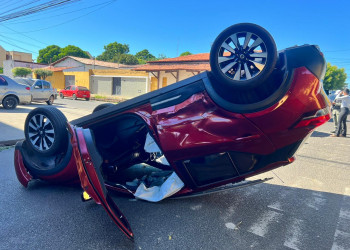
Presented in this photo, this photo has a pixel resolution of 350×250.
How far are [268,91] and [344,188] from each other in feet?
9.69

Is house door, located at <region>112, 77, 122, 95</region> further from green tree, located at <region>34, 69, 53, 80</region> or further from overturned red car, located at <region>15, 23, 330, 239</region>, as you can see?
overturned red car, located at <region>15, 23, 330, 239</region>

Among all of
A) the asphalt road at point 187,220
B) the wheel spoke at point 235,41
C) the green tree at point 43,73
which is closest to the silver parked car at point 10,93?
the asphalt road at point 187,220

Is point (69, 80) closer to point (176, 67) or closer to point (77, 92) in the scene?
point (77, 92)

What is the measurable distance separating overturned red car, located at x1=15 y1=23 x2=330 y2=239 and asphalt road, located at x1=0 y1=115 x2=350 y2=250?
33 centimetres

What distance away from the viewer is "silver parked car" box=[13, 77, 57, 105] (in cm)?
1436

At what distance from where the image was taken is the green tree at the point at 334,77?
43.6m

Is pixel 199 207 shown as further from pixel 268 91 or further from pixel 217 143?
pixel 268 91

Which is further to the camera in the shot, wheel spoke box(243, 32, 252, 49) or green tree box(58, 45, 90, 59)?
green tree box(58, 45, 90, 59)

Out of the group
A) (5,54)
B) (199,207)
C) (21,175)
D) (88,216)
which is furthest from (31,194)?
(5,54)

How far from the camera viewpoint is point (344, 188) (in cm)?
420

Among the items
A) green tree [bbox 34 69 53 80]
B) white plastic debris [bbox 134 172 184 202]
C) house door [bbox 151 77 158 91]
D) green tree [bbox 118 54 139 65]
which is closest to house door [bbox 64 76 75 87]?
green tree [bbox 34 69 53 80]

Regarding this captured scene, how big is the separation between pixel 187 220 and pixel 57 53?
7755 centimetres

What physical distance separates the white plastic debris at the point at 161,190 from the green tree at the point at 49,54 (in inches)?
2915

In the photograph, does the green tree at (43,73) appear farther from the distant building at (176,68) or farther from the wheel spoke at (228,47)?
the wheel spoke at (228,47)
